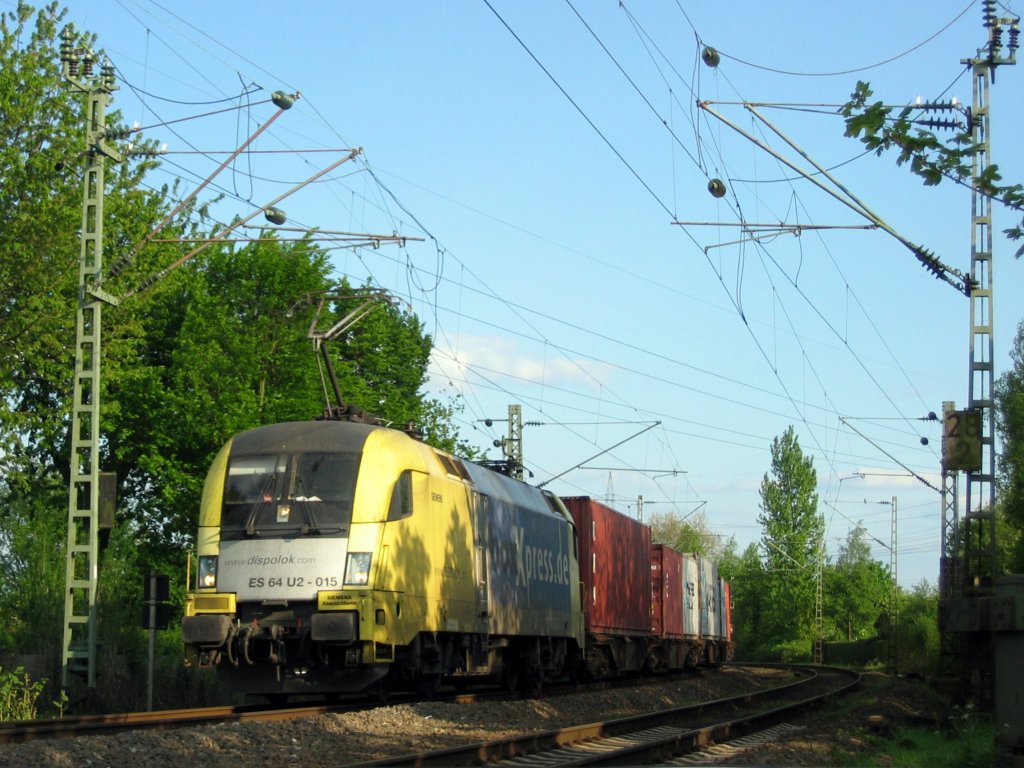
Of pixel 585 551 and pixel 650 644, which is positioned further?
pixel 650 644

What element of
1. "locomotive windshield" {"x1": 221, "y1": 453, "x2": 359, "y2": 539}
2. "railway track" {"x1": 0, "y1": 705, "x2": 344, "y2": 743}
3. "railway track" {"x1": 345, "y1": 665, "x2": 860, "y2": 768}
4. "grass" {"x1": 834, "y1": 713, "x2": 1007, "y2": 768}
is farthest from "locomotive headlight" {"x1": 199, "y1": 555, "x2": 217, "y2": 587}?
"grass" {"x1": 834, "y1": 713, "x2": 1007, "y2": 768}

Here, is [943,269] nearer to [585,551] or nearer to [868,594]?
[585,551]

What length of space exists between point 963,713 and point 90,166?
1507cm

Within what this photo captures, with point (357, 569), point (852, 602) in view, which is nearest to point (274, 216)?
point (357, 569)

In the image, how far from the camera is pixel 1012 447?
4141cm

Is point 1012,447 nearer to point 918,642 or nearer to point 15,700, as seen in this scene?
point 918,642

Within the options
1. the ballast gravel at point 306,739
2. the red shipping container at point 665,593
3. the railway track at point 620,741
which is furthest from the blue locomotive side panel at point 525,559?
the red shipping container at point 665,593

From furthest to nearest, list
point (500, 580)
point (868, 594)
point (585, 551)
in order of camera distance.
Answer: point (868, 594)
point (585, 551)
point (500, 580)

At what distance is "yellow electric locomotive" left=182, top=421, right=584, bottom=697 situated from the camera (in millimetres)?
14820

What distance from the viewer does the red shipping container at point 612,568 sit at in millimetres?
25922

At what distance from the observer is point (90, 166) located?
19.4 m

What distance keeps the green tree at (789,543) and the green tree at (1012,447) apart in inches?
1289

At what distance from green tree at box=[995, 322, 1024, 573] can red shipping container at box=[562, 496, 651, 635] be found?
382 inches

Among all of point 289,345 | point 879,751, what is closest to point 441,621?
point 879,751
